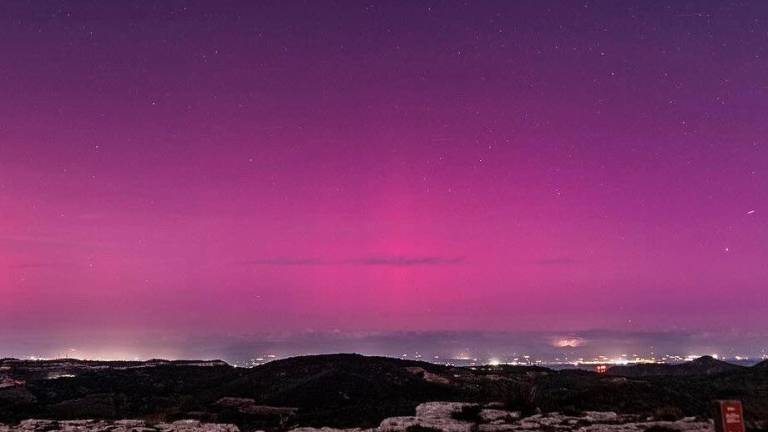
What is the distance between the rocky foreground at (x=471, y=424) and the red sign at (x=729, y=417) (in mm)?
7976

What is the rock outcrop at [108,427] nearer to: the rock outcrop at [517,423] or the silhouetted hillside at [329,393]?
the silhouetted hillside at [329,393]

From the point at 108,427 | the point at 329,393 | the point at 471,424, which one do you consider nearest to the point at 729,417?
the point at 471,424

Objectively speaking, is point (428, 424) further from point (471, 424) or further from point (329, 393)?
point (329, 393)

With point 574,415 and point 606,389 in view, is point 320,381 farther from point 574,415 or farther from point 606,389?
point 574,415

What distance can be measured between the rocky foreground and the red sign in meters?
7.98

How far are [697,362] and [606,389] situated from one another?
270 feet

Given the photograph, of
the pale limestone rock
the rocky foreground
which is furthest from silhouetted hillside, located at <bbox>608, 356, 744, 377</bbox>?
the pale limestone rock

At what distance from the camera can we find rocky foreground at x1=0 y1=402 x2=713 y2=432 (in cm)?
2912

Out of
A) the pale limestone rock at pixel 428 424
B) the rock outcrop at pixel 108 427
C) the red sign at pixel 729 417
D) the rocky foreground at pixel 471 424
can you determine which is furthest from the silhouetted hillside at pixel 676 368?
the red sign at pixel 729 417

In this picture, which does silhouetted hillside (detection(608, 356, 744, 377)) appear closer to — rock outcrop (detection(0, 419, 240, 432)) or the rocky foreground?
the rocky foreground

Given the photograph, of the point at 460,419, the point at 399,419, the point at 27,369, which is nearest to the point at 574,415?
the point at 460,419

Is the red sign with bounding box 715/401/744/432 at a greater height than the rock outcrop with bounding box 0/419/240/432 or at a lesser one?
greater

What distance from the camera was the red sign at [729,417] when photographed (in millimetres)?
19062

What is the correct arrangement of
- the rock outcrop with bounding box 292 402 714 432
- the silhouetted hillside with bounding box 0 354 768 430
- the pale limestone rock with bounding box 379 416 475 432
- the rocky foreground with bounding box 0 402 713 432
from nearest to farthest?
1. the rock outcrop with bounding box 292 402 714 432
2. the rocky foreground with bounding box 0 402 713 432
3. the pale limestone rock with bounding box 379 416 475 432
4. the silhouetted hillside with bounding box 0 354 768 430
